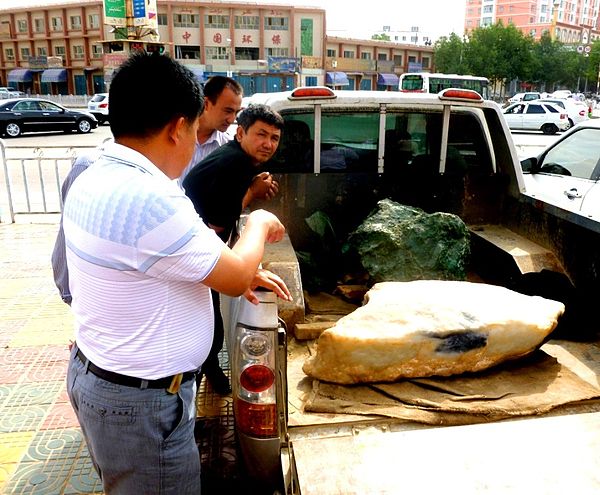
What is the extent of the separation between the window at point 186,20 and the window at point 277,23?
19.7 ft

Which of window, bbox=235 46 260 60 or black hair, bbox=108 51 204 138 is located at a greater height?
window, bbox=235 46 260 60

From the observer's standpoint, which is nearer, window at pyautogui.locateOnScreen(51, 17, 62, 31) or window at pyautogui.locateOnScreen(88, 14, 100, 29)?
window at pyautogui.locateOnScreen(88, 14, 100, 29)

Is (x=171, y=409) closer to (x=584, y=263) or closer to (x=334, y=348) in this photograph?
(x=334, y=348)

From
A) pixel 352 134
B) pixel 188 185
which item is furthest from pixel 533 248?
pixel 188 185

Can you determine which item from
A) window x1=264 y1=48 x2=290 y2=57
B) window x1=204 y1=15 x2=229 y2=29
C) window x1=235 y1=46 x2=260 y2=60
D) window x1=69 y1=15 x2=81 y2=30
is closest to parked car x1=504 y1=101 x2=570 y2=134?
window x1=264 y1=48 x2=290 y2=57

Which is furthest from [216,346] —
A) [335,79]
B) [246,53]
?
[335,79]

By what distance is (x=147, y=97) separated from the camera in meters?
1.45

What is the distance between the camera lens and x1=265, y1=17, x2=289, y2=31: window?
155ft

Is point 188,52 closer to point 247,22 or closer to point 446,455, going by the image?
point 247,22

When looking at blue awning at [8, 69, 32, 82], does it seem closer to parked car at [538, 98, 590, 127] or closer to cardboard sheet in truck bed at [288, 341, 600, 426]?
parked car at [538, 98, 590, 127]

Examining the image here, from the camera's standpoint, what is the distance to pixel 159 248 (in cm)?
135

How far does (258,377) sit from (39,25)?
56.4 metres

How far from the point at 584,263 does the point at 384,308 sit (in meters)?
1.47

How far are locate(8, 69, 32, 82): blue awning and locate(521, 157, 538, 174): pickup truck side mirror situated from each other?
2093 inches
